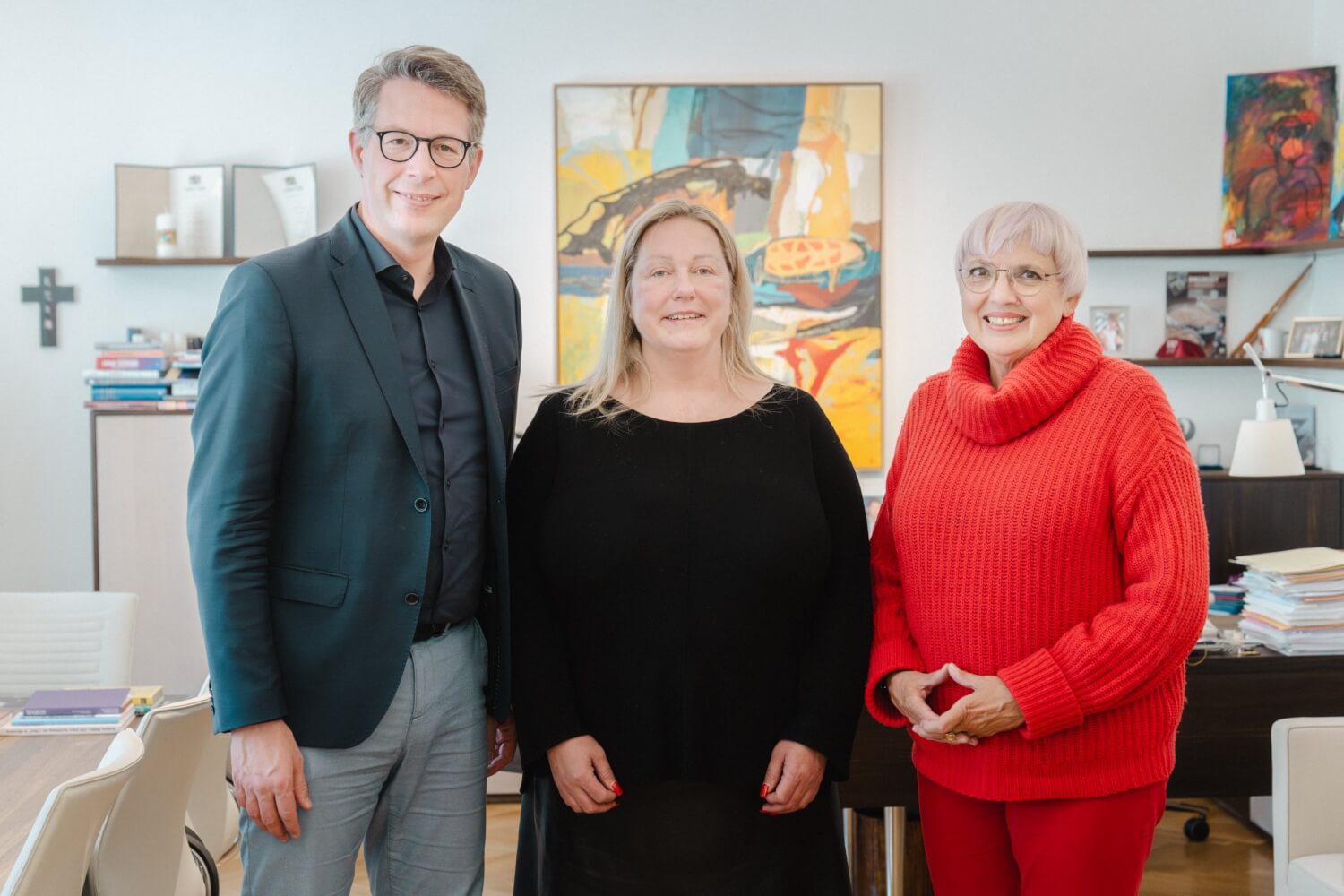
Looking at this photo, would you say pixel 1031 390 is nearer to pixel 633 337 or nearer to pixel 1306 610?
Result: pixel 633 337

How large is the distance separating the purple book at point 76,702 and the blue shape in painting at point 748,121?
2.70 meters

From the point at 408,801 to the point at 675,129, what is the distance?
10.1 feet

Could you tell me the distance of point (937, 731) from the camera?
5.51 ft

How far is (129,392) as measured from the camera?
4062 mm

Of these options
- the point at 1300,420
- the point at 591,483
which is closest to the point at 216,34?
the point at 591,483

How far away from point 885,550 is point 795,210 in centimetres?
252

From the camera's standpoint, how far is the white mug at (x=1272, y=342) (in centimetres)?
415

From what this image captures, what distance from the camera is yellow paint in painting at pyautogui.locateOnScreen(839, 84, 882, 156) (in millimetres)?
4199

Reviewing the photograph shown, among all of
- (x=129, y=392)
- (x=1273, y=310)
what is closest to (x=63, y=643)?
(x=129, y=392)

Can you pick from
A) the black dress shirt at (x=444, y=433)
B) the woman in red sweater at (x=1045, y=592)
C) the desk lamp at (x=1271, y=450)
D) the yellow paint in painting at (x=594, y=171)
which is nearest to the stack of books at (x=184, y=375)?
the yellow paint in painting at (x=594, y=171)

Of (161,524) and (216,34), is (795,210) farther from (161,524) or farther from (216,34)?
(161,524)

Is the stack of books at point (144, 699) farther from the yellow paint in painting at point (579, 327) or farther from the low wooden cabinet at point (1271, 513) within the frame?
the low wooden cabinet at point (1271, 513)

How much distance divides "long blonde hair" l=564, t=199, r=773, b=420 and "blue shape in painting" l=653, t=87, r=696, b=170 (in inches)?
92.8

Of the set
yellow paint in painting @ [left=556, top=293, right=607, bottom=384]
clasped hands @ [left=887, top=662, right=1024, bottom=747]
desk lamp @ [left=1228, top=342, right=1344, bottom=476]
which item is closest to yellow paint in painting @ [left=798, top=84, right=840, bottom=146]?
yellow paint in painting @ [left=556, top=293, right=607, bottom=384]
